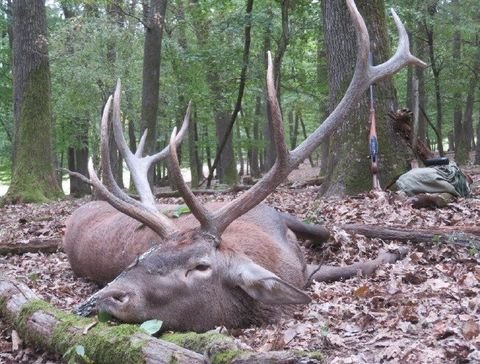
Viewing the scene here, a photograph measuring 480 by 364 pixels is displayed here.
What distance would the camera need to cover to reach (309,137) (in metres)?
4.62

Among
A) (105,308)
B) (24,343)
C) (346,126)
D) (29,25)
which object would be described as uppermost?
(29,25)

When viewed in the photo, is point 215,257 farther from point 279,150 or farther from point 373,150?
point 373,150

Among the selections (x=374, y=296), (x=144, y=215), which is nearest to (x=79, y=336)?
(x=144, y=215)

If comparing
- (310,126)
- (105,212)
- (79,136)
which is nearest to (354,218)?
(105,212)

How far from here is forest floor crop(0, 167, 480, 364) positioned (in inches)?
123

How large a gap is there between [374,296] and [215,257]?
1212mm

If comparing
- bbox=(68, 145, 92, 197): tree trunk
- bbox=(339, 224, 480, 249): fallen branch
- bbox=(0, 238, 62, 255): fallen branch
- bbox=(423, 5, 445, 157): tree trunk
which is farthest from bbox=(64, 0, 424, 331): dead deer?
bbox=(68, 145, 92, 197): tree trunk

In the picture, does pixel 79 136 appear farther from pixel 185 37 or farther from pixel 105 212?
pixel 105 212

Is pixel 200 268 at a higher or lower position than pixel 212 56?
lower

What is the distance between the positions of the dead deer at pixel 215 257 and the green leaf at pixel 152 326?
10 centimetres

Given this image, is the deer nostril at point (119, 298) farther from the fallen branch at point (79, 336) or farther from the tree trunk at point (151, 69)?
the tree trunk at point (151, 69)

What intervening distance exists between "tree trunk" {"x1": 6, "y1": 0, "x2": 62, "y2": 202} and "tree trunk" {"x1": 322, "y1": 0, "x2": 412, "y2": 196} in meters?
6.80

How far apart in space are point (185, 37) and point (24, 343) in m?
17.1

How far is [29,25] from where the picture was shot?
44.4ft
